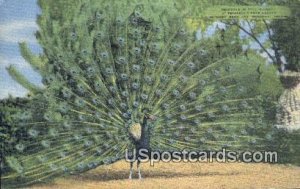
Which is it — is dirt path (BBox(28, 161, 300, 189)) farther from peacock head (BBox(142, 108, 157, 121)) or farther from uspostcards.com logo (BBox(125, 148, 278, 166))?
peacock head (BBox(142, 108, 157, 121))

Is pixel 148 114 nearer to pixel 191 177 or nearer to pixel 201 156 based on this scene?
pixel 201 156

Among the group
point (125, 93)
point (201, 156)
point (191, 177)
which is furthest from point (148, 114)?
point (191, 177)

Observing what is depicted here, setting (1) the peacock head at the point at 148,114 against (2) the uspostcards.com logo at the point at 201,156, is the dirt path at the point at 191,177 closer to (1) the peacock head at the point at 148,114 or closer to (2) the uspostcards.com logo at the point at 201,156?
(2) the uspostcards.com logo at the point at 201,156

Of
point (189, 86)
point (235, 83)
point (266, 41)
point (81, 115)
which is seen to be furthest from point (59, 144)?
point (266, 41)

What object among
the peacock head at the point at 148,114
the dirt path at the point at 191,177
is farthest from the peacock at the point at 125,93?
the dirt path at the point at 191,177

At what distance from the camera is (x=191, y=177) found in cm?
738

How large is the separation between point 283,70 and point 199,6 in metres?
1.11

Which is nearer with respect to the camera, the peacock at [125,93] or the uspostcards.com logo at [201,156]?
the peacock at [125,93]

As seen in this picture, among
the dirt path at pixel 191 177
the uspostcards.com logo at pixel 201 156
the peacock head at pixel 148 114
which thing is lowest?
the dirt path at pixel 191 177

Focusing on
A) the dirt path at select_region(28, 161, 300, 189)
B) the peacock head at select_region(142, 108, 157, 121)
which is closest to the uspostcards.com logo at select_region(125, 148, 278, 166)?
the dirt path at select_region(28, 161, 300, 189)

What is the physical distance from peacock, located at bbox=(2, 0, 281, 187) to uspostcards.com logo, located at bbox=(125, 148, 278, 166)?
0.06 meters

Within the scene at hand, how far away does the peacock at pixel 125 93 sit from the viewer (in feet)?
22.8

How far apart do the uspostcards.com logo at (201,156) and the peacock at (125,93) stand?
0.06m

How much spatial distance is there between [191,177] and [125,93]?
110 centimetres
